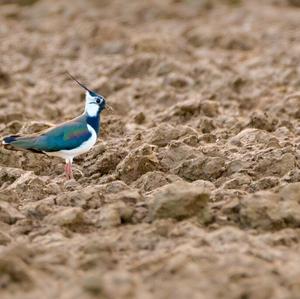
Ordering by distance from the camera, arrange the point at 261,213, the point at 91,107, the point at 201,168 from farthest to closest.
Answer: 1. the point at 91,107
2. the point at 201,168
3. the point at 261,213

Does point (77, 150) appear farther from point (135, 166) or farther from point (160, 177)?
point (160, 177)

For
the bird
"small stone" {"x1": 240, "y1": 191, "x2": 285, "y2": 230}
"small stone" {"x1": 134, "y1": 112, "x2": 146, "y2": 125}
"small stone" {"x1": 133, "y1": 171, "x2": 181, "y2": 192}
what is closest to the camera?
"small stone" {"x1": 240, "y1": 191, "x2": 285, "y2": 230}

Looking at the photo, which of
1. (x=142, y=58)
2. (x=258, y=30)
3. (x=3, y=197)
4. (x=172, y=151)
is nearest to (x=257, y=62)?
(x=142, y=58)

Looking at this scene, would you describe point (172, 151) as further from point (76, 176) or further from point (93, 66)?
point (93, 66)

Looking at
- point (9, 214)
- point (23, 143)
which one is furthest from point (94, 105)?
point (9, 214)

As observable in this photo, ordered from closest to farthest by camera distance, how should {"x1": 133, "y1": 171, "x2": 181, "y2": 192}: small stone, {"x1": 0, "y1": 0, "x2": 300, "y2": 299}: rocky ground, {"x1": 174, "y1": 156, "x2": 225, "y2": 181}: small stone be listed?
{"x1": 0, "y1": 0, "x2": 300, "y2": 299}: rocky ground < {"x1": 133, "y1": 171, "x2": 181, "y2": 192}: small stone < {"x1": 174, "y1": 156, "x2": 225, "y2": 181}: small stone

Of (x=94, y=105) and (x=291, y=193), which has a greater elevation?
(x=291, y=193)

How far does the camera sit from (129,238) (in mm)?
6691

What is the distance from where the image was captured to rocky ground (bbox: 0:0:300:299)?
5.89m

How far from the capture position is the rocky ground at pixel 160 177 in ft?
19.3

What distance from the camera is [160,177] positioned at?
8.05 metres

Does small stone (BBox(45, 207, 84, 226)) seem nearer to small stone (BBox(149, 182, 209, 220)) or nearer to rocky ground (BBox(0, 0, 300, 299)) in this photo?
rocky ground (BBox(0, 0, 300, 299))

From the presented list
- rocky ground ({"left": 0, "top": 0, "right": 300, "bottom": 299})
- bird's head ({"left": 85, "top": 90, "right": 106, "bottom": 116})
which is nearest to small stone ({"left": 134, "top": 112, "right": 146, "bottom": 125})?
rocky ground ({"left": 0, "top": 0, "right": 300, "bottom": 299})

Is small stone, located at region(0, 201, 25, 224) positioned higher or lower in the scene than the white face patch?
lower
